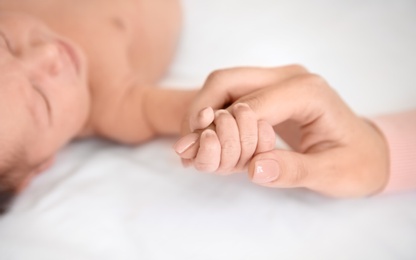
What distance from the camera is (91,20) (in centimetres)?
112

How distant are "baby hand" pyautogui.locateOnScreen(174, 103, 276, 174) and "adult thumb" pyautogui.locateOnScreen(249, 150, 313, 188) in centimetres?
2

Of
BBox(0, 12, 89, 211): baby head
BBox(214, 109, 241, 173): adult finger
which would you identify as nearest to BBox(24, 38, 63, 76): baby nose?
BBox(0, 12, 89, 211): baby head

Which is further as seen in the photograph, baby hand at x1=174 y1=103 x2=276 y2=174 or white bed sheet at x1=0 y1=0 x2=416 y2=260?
white bed sheet at x1=0 y1=0 x2=416 y2=260

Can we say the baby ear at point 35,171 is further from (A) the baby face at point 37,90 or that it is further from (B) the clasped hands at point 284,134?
(B) the clasped hands at point 284,134

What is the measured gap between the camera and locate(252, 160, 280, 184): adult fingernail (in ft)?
1.95

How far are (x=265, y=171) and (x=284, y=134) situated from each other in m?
0.26

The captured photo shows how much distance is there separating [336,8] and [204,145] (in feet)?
2.85

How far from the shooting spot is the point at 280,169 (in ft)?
2.04

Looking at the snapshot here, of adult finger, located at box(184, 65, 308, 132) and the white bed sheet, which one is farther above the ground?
adult finger, located at box(184, 65, 308, 132)

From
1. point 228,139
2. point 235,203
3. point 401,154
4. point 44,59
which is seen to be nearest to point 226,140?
point 228,139

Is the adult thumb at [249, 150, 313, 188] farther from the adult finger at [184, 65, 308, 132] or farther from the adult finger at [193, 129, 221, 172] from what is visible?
the adult finger at [184, 65, 308, 132]

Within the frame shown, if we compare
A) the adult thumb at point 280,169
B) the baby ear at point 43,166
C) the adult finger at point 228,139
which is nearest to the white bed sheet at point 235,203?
the baby ear at point 43,166

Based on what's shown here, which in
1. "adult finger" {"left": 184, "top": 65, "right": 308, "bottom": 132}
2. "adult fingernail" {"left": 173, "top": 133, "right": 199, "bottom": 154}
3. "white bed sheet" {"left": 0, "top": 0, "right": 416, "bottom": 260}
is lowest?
"white bed sheet" {"left": 0, "top": 0, "right": 416, "bottom": 260}

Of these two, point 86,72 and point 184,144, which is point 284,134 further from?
point 86,72
